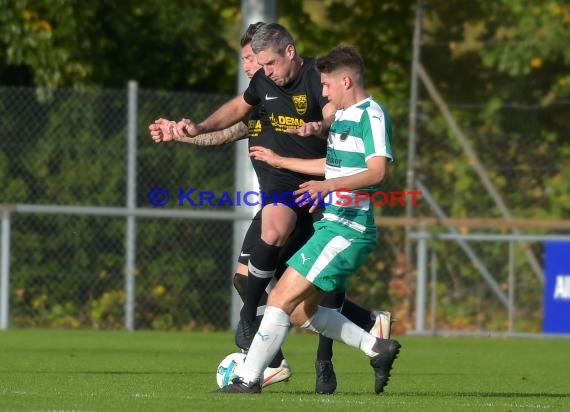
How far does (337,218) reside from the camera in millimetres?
7758

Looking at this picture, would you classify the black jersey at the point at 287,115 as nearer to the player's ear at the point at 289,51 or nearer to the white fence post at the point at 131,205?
the player's ear at the point at 289,51

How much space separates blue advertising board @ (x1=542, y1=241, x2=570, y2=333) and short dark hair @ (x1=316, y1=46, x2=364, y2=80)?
8.42 meters

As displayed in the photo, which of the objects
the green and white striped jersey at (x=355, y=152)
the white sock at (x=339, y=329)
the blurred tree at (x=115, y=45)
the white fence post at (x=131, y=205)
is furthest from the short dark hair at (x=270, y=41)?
the blurred tree at (x=115, y=45)

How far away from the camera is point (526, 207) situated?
17.2 metres

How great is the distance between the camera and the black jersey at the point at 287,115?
874 cm

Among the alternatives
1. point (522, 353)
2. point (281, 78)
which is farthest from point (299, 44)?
point (281, 78)

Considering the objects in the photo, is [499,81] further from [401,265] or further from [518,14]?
[401,265]

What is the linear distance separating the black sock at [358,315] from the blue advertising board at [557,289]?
7.64 meters

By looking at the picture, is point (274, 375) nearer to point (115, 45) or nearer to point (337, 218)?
point (337, 218)

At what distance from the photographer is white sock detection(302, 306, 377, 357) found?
801cm

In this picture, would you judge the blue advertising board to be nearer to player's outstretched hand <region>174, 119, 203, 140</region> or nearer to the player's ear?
the player's ear

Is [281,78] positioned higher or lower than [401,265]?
higher

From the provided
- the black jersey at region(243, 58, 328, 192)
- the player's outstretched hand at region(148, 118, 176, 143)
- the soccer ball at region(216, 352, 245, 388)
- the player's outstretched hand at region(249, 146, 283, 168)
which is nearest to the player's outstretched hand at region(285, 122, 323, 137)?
the player's outstretched hand at region(249, 146, 283, 168)

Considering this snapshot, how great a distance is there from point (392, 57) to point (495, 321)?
474 cm
